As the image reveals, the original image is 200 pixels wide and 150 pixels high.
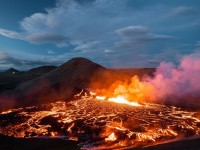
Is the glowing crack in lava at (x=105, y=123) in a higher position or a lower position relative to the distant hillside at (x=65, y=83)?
lower

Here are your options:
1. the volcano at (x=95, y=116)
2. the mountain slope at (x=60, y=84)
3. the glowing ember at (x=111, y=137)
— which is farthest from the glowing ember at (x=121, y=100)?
the glowing ember at (x=111, y=137)

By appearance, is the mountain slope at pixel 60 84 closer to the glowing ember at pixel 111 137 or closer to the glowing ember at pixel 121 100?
the glowing ember at pixel 121 100

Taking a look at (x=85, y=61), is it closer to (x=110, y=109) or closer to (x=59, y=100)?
(x=59, y=100)

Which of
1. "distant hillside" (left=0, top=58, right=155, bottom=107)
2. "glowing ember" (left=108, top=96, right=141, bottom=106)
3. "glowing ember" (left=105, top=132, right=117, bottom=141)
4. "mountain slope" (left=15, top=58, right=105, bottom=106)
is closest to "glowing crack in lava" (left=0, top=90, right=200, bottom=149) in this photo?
"glowing ember" (left=105, top=132, right=117, bottom=141)

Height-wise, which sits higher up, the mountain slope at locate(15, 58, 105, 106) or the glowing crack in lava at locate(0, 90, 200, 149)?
the mountain slope at locate(15, 58, 105, 106)

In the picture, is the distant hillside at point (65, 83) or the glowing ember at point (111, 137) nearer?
the glowing ember at point (111, 137)

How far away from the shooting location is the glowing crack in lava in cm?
2366

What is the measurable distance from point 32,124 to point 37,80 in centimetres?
3257

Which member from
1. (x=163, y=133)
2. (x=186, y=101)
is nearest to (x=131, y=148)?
(x=163, y=133)

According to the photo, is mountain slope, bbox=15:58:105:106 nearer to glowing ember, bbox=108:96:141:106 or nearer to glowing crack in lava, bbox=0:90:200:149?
glowing crack in lava, bbox=0:90:200:149

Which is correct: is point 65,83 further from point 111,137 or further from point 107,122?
point 111,137

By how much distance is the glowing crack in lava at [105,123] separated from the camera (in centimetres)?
2366

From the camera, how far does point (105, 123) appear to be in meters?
29.0

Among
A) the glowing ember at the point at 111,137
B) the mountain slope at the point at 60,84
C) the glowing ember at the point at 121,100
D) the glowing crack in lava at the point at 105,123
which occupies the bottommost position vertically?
the glowing ember at the point at 111,137
